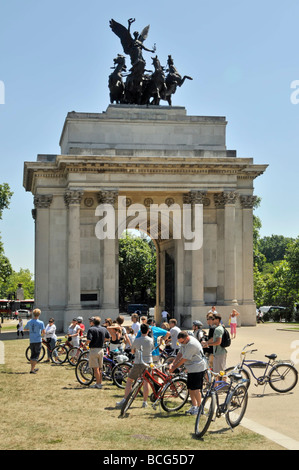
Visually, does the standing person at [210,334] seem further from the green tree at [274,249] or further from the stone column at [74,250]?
the green tree at [274,249]

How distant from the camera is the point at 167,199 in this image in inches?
1652

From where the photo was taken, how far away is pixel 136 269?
8944 centimetres

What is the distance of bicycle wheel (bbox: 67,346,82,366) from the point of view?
75.0 feet

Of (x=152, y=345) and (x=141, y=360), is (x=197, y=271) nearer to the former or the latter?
(x=152, y=345)

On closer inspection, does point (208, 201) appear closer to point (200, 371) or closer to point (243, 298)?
point (243, 298)

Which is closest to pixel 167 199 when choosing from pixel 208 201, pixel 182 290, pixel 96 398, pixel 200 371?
pixel 208 201

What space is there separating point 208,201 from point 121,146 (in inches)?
254

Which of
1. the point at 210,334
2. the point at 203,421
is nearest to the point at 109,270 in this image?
the point at 210,334

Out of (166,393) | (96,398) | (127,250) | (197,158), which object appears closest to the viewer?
(166,393)

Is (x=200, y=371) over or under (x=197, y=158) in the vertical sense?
under

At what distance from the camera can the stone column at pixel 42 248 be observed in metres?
40.8

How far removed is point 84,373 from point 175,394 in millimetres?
4662

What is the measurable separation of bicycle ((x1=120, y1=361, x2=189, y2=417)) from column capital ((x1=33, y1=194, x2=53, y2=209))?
2689 cm

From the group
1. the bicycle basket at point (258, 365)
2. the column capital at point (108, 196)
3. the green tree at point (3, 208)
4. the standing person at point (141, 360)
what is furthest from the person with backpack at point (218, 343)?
the green tree at point (3, 208)
